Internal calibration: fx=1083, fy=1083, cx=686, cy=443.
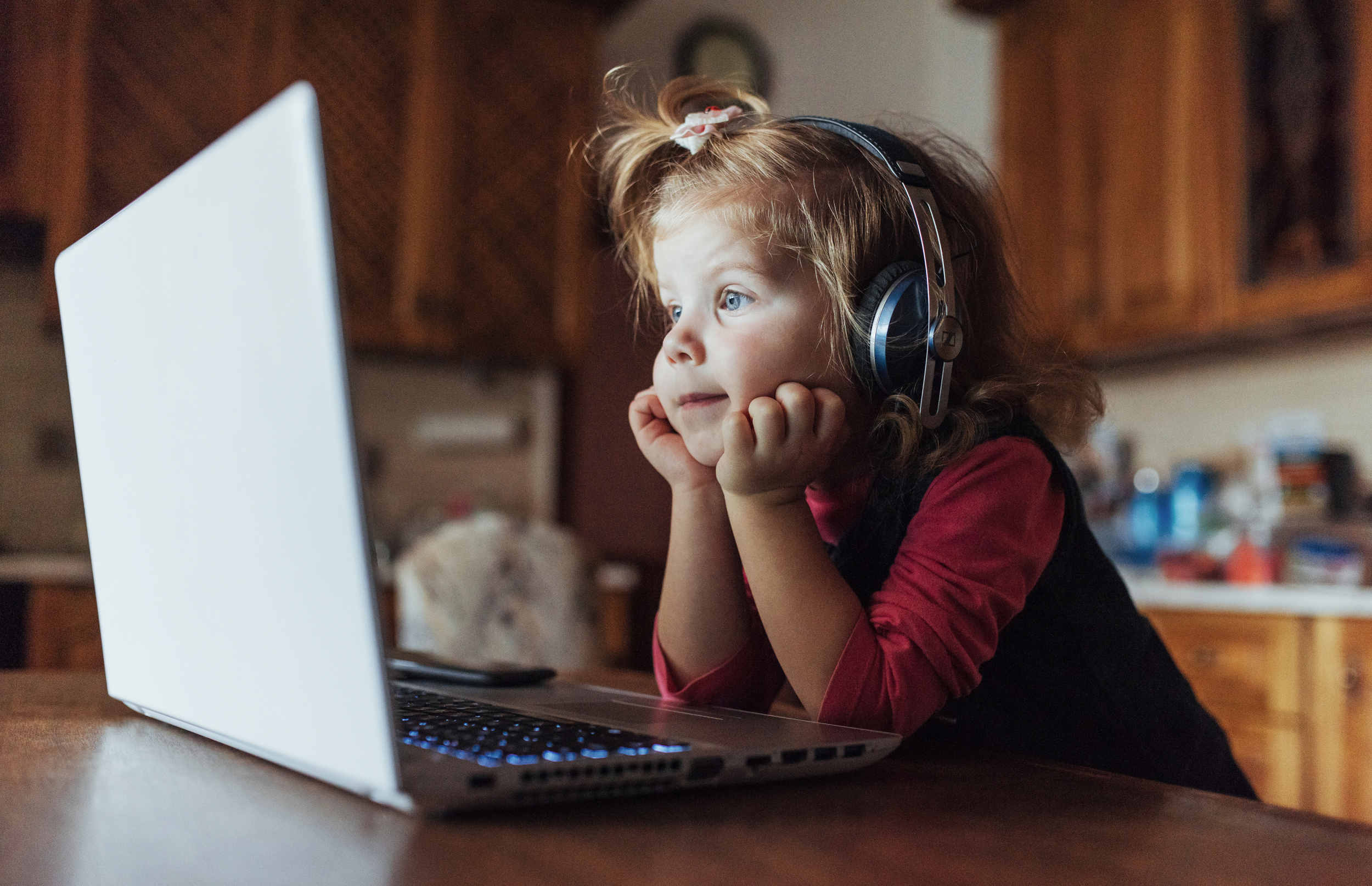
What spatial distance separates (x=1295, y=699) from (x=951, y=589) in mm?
1777

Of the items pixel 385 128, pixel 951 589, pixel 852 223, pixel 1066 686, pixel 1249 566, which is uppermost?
pixel 385 128

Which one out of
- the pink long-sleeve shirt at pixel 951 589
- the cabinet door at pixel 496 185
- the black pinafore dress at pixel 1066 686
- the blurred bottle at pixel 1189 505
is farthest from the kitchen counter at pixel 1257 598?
the cabinet door at pixel 496 185

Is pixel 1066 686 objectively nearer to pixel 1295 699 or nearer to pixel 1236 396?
pixel 1295 699

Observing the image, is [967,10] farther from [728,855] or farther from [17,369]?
[728,855]

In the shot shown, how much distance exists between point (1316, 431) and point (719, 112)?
238 centimetres

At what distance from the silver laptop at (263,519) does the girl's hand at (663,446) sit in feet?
0.72

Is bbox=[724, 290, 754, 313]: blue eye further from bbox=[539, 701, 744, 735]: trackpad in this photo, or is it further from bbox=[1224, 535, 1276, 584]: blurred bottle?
bbox=[1224, 535, 1276, 584]: blurred bottle

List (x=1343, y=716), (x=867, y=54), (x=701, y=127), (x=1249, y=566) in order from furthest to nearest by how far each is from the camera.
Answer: (x=867, y=54)
(x=1249, y=566)
(x=1343, y=716)
(x=701, y=127)

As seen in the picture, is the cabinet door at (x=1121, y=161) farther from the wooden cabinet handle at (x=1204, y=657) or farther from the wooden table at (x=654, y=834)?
the wooden table at (x=654, y=834)

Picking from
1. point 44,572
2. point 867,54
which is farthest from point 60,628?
point 867,54

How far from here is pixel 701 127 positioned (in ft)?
2.65

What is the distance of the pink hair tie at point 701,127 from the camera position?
805mm

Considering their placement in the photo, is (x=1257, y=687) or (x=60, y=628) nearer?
(x=1257, y=687)

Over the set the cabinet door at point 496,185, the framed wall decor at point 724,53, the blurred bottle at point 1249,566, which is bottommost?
the blurred bottle at point 1249,566
